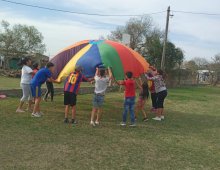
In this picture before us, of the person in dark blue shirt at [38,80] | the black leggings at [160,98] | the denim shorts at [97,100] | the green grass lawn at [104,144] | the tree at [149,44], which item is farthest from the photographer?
the tree at [149,44]

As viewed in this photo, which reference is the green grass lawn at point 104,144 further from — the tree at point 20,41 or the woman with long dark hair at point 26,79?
the tree at point 20,41

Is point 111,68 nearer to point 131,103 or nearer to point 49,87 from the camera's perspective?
point 131,103

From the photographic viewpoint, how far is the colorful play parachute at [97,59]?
10.5 metres

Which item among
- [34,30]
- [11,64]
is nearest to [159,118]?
[11,64]

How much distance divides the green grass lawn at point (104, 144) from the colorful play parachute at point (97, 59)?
1.40 metres

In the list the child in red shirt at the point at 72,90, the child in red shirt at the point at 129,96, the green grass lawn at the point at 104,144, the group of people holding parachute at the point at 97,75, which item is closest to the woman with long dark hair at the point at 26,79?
the group of people holding parachute at the point at 97,75

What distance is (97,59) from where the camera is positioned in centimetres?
1055

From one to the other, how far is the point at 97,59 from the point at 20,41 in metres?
38.8

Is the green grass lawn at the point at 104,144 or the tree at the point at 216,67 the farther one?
the tree at the point at 216,67

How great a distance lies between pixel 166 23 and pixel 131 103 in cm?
1915

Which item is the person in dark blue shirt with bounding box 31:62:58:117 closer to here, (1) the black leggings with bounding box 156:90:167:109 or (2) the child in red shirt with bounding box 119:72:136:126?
(2) the child in red shirt with bounding box 119:72:136:126

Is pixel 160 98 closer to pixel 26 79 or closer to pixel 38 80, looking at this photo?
pixel 38 80

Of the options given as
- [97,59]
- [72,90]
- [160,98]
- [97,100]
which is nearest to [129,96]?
[97,100]

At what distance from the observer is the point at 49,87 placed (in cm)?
1382
